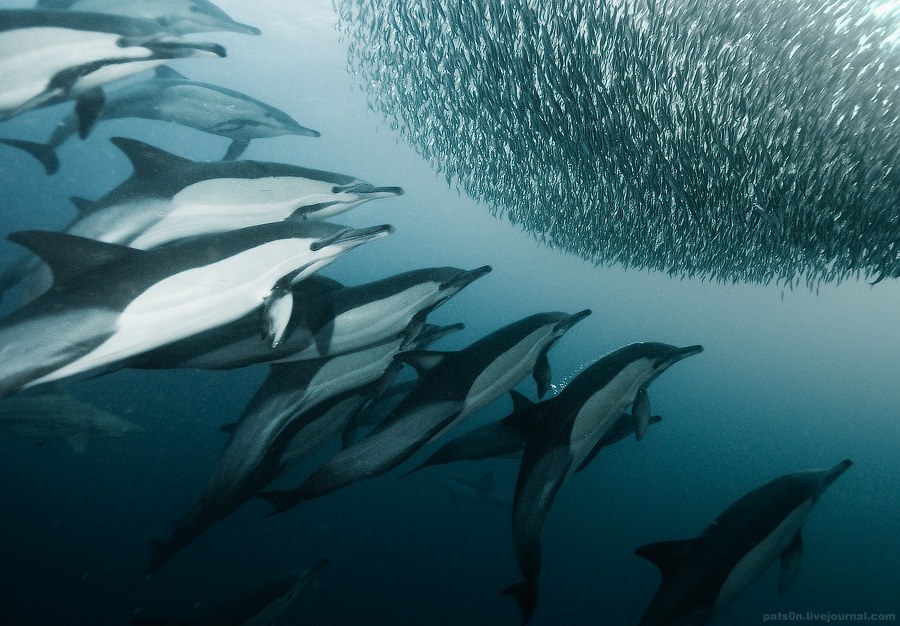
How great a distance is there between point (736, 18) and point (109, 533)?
16266 millimetres

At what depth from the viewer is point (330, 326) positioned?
2.53 m

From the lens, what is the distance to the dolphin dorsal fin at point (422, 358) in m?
2.72

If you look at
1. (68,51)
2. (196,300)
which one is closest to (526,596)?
(196,300)

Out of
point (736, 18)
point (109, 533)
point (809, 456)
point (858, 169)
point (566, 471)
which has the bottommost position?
point (809, 456)

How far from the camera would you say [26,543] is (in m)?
10.8

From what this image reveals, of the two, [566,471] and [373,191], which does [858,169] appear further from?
[373,191]

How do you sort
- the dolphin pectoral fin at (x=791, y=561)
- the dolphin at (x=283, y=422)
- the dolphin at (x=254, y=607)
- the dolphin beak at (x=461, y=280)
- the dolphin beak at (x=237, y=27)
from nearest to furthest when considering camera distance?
the dolphin at (x=283, y=422)
the dolphin beak at (x=461, y=280)
the dolphin at (x=254, y=607)
the dolphin pectoral fin at (x=791, y=561)
the dolphin beak at (x=237, y=27)

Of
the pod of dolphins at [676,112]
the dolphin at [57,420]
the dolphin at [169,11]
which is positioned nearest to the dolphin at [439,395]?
the pod of dolphins at [676,112]

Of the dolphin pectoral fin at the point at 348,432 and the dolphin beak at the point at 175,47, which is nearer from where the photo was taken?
the dolphin beak at the point at 175,47

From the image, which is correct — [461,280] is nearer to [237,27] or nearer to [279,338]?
[279,338]

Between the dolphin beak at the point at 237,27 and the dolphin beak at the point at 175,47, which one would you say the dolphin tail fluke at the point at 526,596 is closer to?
the dolphin beak at the point at 175,47

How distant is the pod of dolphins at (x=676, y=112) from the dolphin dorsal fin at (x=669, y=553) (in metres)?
4.91

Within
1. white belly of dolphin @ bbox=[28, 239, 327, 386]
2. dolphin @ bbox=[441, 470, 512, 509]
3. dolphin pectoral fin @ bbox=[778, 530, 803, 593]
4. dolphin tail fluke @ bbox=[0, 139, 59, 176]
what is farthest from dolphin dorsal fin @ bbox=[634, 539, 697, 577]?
dolphin @ bbox=[441, 470, 512, 509]

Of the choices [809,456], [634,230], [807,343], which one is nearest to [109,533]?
[634,230]
